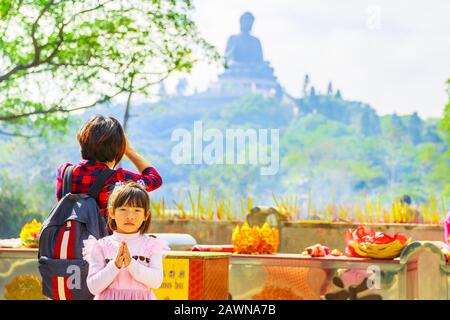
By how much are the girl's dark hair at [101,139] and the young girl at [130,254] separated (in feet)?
1.42

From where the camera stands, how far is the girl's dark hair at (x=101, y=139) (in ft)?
14.1

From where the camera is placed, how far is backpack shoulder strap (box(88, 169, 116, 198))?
14.1ft

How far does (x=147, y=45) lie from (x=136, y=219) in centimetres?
1398

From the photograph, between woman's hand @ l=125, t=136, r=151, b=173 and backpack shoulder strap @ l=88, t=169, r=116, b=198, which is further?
woman's hand @ l=125, t=136, r=151, b=173

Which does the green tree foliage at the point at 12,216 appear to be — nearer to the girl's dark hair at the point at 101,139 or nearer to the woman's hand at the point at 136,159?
the woman's hand at the point at 136,159

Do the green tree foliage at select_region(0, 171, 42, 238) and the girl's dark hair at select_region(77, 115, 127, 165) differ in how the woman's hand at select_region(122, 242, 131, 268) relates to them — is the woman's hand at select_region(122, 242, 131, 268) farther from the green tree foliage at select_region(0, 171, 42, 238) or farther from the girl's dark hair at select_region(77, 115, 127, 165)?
the green tree foliage at select_region(0, 171, 42, 238)

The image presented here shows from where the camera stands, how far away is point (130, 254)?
149 inches

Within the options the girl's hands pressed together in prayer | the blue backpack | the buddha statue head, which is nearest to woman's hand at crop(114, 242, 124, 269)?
the girl's hands pressed together in prayer

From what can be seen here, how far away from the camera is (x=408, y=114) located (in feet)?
293

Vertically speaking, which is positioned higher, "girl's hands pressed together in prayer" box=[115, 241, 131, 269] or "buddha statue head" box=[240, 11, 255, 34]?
"buddha statue head" box=[240, 11, 255, 34]

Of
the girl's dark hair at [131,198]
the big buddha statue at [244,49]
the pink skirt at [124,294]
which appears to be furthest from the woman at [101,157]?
the big buddha statue at [244,49]

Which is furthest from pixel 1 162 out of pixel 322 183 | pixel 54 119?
pixel 54 119

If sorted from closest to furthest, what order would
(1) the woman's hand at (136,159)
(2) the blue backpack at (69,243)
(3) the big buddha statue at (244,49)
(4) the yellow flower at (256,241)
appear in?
(2) the blue backpack at (69,243) < (1) the woman's hand at (136,159) < (4) the yellow flower at (256,241) < (3) the big buddha statue at (244,49)

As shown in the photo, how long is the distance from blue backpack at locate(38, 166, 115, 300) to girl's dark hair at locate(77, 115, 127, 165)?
23 centimetres
